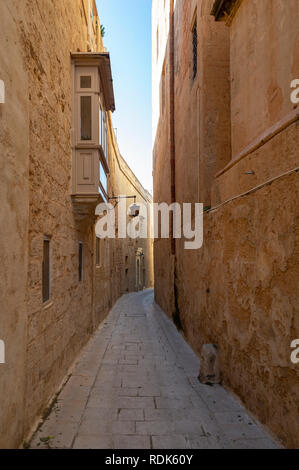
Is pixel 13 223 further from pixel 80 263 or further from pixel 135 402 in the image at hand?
pixel 80 263

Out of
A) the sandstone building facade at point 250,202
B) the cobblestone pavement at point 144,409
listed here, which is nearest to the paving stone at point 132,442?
the cobblestone pavement at point 144,409

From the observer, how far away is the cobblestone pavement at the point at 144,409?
11.1ft

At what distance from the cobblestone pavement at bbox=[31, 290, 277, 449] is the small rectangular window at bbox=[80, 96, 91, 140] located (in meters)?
4.32

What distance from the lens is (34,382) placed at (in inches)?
149

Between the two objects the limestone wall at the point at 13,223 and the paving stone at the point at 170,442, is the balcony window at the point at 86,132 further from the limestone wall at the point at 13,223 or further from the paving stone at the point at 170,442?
the paving stone at the point at 170,442

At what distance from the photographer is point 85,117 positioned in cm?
666

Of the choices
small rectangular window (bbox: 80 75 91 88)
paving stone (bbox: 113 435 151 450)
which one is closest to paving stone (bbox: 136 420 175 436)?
paving stone (bbox: 113 435 151 450)

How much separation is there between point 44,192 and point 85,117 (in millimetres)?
2934

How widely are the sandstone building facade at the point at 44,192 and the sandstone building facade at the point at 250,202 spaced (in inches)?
86.6

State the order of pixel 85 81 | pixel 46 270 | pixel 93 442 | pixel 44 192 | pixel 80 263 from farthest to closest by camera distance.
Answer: pixel 80 263 < pixel 85 81 < pixel 46 270 < pixel 44 192 < pixel 93 442

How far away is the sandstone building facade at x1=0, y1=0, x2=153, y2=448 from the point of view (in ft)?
9.89

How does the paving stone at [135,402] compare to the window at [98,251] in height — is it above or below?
below

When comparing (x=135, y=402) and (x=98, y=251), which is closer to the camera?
(x=135, y=402)

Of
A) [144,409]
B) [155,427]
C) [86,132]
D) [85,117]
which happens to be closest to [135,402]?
[144,409]
